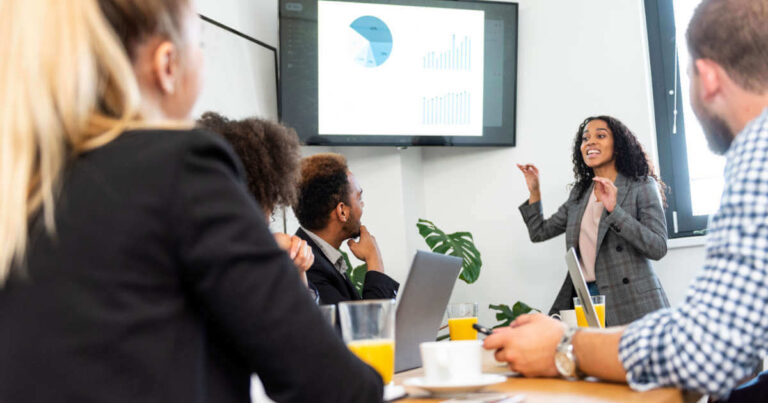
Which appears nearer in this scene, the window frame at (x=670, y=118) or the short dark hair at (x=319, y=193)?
the short dark hair at (x=319, y=193)

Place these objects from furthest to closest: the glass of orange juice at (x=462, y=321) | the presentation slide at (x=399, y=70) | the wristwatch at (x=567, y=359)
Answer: the presentation slide at (x=399, y=70), the glass of orange juice at (x=462, y=321), the wristwatch at (x=567, y=359)

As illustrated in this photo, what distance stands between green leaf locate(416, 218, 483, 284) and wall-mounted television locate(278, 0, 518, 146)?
1.75 ft

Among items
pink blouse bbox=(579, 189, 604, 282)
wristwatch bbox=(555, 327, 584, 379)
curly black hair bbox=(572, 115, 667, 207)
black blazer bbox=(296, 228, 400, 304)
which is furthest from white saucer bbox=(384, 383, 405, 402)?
curly black hair bbox=(572, 115, 667, 207)

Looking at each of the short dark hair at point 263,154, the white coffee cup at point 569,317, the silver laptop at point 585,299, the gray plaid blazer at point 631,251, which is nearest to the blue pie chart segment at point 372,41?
the gray plaid blazer at point 631,251

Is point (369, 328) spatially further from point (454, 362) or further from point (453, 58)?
point (453, 58)

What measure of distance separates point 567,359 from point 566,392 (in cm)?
14

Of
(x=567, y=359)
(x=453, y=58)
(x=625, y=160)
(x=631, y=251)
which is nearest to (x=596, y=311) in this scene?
(x=567, y=359)

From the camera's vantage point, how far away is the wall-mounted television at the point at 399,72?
411 centimetres

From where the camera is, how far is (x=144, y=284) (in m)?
0.66

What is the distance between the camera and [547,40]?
473 cm

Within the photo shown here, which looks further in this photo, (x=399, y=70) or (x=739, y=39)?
(x=399, y=70)

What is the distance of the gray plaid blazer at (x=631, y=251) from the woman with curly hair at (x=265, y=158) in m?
1.98

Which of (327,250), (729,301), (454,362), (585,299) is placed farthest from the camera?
(327,250)

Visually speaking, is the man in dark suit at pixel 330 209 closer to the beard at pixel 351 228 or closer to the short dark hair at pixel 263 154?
the beard at pixel 351 228
